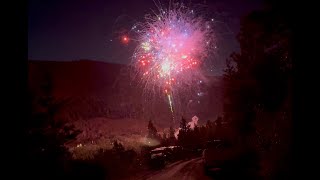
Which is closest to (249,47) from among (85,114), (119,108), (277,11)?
(277,11)

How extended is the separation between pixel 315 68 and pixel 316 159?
3.80ft

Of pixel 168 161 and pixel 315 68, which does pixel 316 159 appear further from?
pixel 168 161

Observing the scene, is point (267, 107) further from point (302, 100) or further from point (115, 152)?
point (302, 100)

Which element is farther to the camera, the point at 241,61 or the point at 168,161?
the point at 168,161

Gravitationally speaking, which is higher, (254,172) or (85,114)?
(85,114)

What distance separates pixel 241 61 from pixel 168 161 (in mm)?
10902

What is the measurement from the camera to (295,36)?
16.0 feet

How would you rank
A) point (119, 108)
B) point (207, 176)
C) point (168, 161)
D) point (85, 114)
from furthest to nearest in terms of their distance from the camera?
point (119, 108) < point (85, 114) < point (168, 161) < point (207, 176)

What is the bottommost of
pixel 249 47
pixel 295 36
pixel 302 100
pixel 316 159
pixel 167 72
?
pixel 316 159

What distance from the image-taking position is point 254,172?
16.8 meters

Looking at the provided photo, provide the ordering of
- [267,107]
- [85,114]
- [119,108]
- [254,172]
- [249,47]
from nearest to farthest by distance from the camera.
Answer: [254,172]
[267,107]
[249,47]
[85,114]
[119,108]

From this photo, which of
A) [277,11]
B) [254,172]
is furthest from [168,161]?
[277,11]

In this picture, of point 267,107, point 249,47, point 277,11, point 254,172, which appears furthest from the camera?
point 249,47

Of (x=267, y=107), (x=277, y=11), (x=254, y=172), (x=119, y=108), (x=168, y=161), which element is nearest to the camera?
(x=277, y=11)
